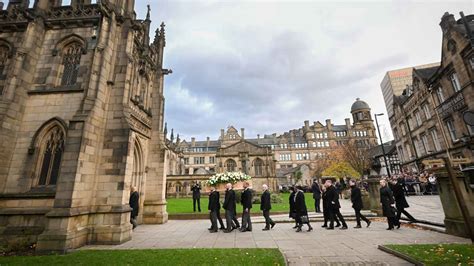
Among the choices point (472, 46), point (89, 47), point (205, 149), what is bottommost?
point (89, 47)

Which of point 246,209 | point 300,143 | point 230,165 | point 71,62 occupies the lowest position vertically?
point 246,209

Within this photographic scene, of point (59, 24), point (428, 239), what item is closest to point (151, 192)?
point (59, 24)

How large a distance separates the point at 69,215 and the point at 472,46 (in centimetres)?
2967

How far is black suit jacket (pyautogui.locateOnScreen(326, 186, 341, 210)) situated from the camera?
33.2 ft

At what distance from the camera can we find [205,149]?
87.1 meters

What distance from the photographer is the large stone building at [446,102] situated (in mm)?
19541

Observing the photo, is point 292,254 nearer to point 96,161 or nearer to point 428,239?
point 428,239

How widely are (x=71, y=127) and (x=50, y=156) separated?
7.93 ft

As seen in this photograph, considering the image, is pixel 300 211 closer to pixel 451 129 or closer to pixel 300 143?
pixel 451 129

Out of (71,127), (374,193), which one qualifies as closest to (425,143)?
(374,193)

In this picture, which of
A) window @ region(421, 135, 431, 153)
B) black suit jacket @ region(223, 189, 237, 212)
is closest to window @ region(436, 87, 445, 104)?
window @ region(421, 135, 431, 153)

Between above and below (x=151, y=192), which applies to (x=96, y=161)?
above

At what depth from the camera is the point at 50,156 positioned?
9727 mm

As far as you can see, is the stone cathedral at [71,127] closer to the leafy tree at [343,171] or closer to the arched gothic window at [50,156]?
the arched gothic window at [50,156]
